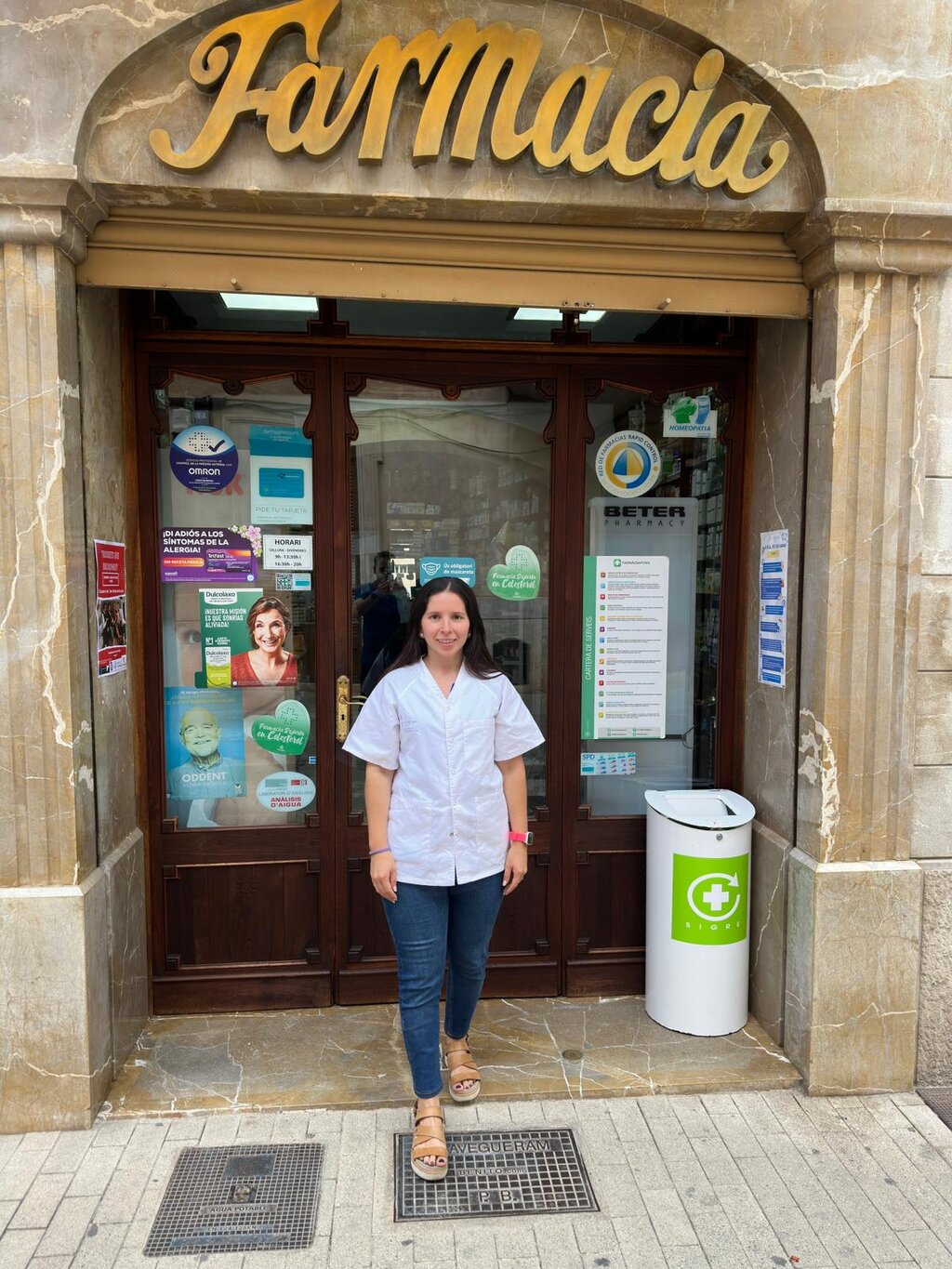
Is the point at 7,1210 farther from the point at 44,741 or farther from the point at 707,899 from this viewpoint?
the point at 707,899

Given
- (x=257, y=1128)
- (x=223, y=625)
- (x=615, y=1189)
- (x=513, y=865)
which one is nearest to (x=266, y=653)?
(x=223, y=625)

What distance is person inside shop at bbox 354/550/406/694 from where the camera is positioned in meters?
4.03

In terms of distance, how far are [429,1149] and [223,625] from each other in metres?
2.31

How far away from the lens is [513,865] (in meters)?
3.20

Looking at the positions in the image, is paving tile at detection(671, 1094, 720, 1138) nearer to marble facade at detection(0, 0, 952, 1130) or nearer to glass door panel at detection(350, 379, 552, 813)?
marble facade at detection(0, 0, 952, 1130)

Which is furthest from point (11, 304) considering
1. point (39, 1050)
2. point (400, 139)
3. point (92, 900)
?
point (39, 1050)

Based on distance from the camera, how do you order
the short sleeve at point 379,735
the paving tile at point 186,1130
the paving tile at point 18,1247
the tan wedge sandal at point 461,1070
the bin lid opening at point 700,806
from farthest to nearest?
the bin lid opening at point 700,806, the tan wedge sandal at point 461,1070, the paving tile at point 186,1130, the short sleeve at point 379,735, the paving tile at point 18,1247

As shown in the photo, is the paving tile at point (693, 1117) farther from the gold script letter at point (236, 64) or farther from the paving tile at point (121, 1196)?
the gold script letter at point (236, 64)

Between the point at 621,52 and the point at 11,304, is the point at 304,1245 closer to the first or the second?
the point at 11,304

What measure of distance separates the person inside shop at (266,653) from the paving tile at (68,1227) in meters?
2.03

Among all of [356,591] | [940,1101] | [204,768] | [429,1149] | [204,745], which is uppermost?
[356,591]

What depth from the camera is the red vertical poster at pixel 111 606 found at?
342cm

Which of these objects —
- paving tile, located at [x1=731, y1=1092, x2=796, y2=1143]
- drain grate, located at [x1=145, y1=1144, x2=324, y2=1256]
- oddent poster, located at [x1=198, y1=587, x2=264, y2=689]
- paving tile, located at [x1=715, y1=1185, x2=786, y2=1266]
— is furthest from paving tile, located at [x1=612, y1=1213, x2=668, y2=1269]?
oddent poster, located at [x1=198, y1=587, x2=264, y2=689]

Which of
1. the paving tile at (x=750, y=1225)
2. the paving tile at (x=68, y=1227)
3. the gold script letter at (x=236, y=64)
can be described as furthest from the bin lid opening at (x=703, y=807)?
the gold script letter at (x=236, y=64)
